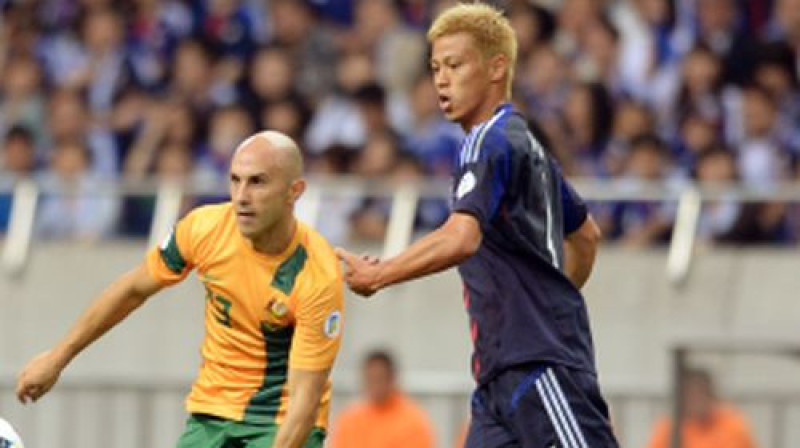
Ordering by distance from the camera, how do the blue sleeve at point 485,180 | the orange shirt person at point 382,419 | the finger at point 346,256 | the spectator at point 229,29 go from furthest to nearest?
the spectator at point 229,29, the orange shirt person at point 382,419, the blue sleeve at point 485,180, the finger at point 346,256

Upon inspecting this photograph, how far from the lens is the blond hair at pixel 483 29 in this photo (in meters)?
8.78

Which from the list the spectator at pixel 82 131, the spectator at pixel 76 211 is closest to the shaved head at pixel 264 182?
the spectator at pixel 76 211

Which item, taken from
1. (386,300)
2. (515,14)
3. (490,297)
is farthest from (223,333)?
(515,14)

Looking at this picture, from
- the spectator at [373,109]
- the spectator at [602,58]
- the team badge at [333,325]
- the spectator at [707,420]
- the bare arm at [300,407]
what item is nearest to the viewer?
the bare arm at [300,407]

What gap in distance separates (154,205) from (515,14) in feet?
9.44

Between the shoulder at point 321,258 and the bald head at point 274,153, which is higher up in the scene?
the bald head at point 274,153

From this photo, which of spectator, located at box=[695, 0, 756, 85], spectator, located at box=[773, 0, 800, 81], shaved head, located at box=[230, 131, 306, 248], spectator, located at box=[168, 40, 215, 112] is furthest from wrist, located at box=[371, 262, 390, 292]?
spectator, located at box=[168, 40, 215, 112]

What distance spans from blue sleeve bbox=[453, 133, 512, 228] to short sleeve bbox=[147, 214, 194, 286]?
1321 millimetres

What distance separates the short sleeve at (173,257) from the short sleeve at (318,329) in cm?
48

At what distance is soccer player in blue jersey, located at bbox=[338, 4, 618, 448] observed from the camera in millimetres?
8719

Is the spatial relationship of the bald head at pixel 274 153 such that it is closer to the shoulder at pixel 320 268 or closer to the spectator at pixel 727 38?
the shoulder at pixel 320 268

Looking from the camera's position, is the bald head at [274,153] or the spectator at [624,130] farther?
the spectator at [624,130]

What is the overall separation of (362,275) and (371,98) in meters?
8.81

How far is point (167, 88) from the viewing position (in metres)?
18.2
